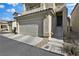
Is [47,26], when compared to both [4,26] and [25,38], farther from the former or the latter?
[4,26]

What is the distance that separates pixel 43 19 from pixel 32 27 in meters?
0.23


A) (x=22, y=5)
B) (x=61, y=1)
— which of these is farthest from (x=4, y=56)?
(x=61, y=1)

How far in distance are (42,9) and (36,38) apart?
449mm

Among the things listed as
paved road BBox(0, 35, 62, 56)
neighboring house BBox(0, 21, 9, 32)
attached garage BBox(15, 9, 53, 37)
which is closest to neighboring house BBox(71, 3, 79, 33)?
attached garage BBox(15, 9, 53, 37)

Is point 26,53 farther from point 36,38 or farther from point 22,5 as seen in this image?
point 22,5

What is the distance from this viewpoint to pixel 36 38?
80.4 inches

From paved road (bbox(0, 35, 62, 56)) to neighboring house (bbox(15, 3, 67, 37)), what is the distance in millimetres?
213

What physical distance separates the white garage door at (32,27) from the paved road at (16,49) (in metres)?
0.22

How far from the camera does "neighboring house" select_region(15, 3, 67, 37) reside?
196 centimetres

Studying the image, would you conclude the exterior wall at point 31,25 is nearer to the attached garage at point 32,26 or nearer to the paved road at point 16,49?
the attached garage at point 32,26

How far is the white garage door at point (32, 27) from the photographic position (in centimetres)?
206

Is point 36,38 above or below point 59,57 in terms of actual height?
above

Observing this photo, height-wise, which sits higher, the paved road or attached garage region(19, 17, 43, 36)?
attached garage region(19, 17, 43, 36)

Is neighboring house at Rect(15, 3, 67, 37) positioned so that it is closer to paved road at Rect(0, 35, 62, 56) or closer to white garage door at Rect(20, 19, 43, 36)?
white garage door at Rect(20, 19, 43, 36)
